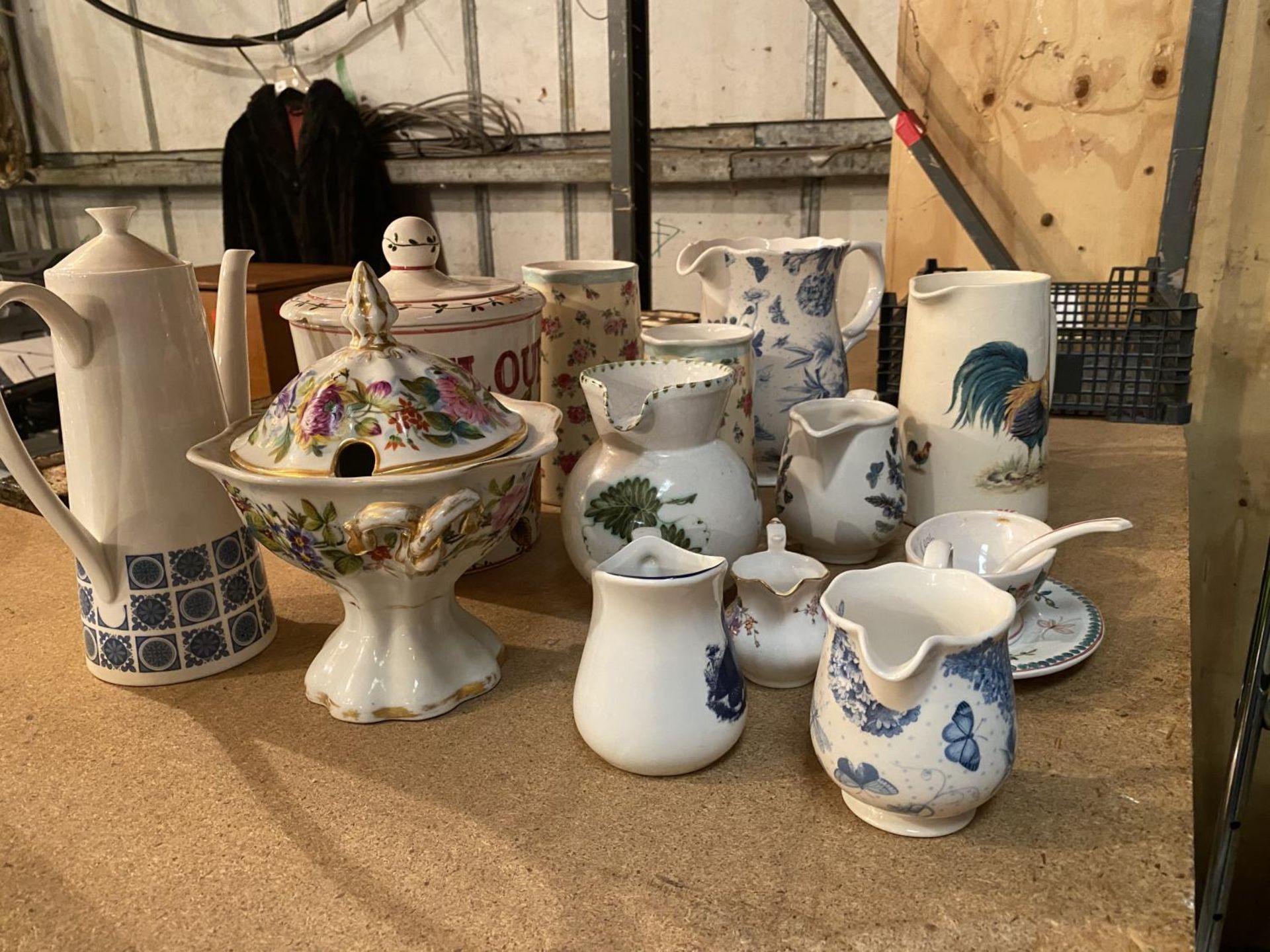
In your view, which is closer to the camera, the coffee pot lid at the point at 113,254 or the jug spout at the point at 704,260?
the coffee pot lid at the point at 113,254

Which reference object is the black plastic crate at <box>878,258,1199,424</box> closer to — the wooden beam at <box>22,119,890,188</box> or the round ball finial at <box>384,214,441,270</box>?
the round ball finial at <box>384,214,441,270</box>

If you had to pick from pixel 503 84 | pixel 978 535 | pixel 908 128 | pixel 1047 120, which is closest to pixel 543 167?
pixel 503 84

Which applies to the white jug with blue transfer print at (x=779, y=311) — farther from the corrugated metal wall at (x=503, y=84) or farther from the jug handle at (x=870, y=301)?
the corrugated metal wall at (x=503, y=84)

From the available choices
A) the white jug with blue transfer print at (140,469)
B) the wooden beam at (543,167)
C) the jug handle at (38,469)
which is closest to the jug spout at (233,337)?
the white jug with blue transfer print at (140,469)

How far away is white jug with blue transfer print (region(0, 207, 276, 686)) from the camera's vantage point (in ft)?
2.15

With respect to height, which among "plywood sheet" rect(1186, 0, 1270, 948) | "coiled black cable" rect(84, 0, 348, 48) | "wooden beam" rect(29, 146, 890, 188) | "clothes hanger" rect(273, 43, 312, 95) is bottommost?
"plywood sheet" rect(1186, 0, 1270, 948)

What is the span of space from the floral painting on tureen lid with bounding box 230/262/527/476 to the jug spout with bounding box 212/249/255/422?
128mm

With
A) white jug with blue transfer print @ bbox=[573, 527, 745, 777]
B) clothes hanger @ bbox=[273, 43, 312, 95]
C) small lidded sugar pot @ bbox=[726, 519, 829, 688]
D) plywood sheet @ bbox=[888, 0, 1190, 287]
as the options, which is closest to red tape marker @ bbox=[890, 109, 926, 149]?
plywood sheet @ bbox=[888, 0, 1190, 287]

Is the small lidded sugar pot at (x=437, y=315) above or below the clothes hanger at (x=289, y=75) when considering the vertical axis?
below

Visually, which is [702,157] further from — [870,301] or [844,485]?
[844,485]

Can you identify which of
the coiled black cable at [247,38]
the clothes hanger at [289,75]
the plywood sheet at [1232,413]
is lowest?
the plywood sheet at [1232,413]

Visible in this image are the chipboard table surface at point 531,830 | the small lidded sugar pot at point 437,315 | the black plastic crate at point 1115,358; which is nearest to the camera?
the chipboard table surface at point 531,830

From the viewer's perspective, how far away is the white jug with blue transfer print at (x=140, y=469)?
66 cm

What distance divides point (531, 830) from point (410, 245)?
A: 1.69ft
